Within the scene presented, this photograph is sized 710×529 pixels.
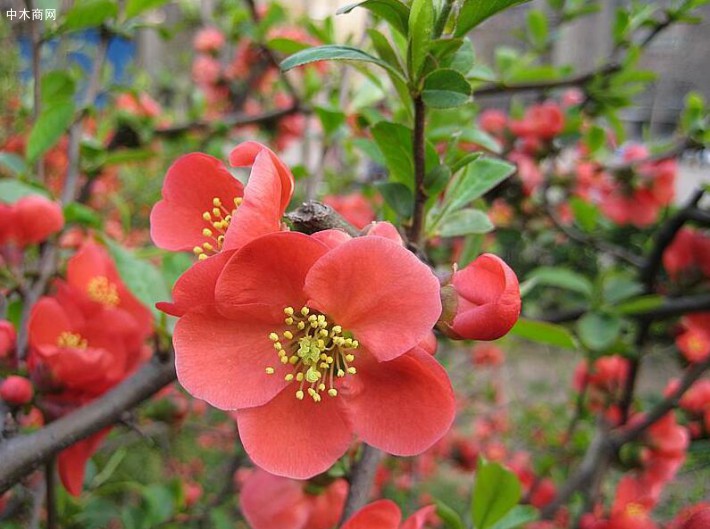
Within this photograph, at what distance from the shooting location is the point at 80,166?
1063 millimetres

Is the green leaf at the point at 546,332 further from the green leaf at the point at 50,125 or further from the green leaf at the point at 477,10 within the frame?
the green leaf at the point at 50,125

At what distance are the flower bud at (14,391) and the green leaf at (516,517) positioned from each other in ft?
1.46

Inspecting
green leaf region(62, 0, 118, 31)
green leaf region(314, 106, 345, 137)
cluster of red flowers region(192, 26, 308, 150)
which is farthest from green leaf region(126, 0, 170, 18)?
cluster of red flowers region(192, 26, 308, 150)

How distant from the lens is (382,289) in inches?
16.8

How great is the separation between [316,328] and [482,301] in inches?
4.8

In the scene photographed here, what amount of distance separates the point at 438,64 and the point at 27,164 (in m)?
0.64

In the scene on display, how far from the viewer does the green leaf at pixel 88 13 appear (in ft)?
2.70

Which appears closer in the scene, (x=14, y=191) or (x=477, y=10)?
(x=477, y=10)

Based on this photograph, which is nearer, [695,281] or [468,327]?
[468,327]

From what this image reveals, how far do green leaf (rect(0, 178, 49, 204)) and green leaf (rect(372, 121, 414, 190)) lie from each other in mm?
454

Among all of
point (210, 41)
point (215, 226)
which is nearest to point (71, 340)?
point (215, 226)

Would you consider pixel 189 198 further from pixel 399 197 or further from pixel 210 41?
pixel 210 41

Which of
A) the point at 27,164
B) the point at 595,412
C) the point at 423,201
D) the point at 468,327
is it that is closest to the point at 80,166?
the point at 27,164

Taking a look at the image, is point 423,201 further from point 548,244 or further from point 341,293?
point 548,244
